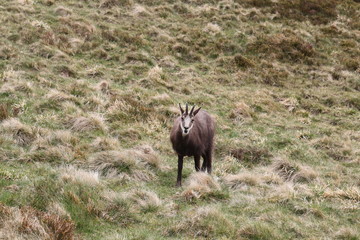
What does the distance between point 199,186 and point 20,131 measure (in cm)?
566

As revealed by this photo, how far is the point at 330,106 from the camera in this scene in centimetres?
1977

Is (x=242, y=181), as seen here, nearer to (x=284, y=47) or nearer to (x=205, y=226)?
(x=205, y=226)

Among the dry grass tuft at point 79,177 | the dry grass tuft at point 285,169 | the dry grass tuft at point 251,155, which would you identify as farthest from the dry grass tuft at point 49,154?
the dry grass tuft at point 285,169

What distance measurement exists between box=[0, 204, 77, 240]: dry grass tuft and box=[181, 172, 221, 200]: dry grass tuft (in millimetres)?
3080

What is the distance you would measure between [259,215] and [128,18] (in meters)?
21.8

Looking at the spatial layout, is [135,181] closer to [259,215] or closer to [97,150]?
[97,150]

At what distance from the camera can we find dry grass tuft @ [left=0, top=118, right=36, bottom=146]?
36.6ft

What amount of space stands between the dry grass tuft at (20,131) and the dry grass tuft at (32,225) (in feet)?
16.5

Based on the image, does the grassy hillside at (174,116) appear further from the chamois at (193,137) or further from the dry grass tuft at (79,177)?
the chamois at (193,137)

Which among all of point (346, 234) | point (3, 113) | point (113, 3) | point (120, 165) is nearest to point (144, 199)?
point (120, 165)

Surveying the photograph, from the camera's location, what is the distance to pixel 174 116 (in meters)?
15.9

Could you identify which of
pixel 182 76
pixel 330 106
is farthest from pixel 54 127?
pixel 330 106

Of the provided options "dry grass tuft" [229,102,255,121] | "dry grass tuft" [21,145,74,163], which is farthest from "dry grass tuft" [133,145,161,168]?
"dry grass tuft" [229,102,255,121]

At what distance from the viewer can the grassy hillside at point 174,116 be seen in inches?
291
